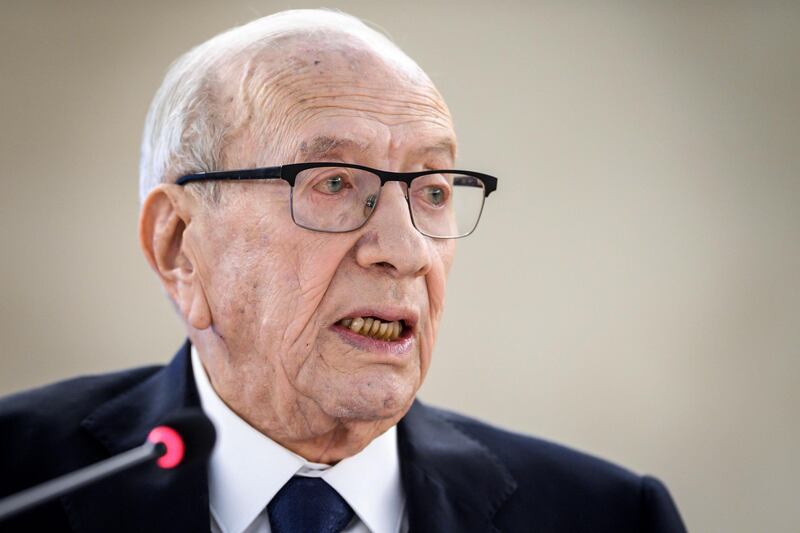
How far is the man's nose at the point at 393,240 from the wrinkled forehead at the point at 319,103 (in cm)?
12

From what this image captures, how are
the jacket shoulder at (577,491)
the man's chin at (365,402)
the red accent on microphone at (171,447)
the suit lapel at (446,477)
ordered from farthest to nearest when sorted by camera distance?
1. the jacket shoulder at (577,491)
2. the suit lapel at (446,477)
3. the man's chin at (365,402)
4. the red accent on microphone at (171,447)

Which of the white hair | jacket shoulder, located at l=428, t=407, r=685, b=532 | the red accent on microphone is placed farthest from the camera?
jacket shoulder, located at l=428, t=407, r=685, b=532

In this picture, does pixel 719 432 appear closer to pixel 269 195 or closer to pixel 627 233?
pixel 627 233

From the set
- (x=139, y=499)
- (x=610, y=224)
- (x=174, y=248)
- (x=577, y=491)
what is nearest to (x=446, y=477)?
(x=577, y=491)

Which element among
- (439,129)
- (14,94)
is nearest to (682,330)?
(439,129)

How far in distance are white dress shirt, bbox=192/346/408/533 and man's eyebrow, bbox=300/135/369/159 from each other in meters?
0.58

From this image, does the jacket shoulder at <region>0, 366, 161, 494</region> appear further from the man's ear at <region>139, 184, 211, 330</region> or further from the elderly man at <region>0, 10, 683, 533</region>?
the man's ear at <region>139, 184, 211, 330</region>

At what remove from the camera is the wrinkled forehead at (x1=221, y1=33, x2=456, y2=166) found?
175cm

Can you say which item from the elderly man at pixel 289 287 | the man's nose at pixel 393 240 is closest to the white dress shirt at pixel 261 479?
the elderly man at pixel 289 287

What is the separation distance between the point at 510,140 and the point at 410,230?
2.12 meters

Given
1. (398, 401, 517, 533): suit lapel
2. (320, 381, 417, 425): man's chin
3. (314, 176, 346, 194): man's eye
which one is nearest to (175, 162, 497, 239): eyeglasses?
(314, 176, 346, 194): man's eye

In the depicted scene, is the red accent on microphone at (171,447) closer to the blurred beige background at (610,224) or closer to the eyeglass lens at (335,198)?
the eyeglass lens at (335,198)

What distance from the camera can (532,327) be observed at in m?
3.74

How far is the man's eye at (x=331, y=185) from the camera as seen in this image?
1.77 meters
